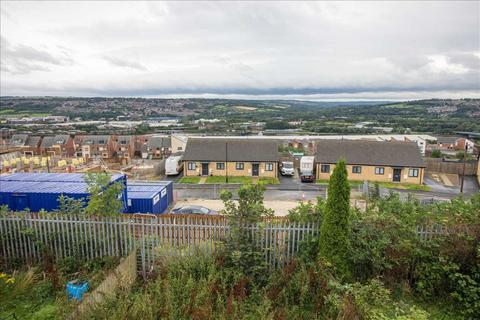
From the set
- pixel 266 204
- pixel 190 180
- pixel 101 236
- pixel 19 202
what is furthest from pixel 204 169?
pixel 101 236

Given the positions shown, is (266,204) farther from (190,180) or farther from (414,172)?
(414,172)

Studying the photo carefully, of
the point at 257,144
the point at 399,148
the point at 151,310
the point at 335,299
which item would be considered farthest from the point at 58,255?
the point at 399,148

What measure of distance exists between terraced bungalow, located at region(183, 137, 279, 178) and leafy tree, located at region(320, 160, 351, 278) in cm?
2749

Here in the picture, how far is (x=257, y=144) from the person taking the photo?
38219 mm

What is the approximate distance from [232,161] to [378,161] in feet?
52.5

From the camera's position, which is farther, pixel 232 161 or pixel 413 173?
pixel 232 161

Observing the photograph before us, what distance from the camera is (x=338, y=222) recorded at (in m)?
8.02

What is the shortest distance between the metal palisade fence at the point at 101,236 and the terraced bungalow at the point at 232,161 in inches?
1022

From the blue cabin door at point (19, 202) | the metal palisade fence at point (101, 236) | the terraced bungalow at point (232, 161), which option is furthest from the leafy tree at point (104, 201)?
the terraced bungalow at point (232, 161)

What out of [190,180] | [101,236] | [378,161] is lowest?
[190,180]

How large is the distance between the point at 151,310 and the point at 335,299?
3922 mm

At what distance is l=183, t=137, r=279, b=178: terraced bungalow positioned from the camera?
35938mm

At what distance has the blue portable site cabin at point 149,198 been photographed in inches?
762

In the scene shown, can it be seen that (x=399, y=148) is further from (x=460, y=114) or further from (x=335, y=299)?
(x=460, y=114)
